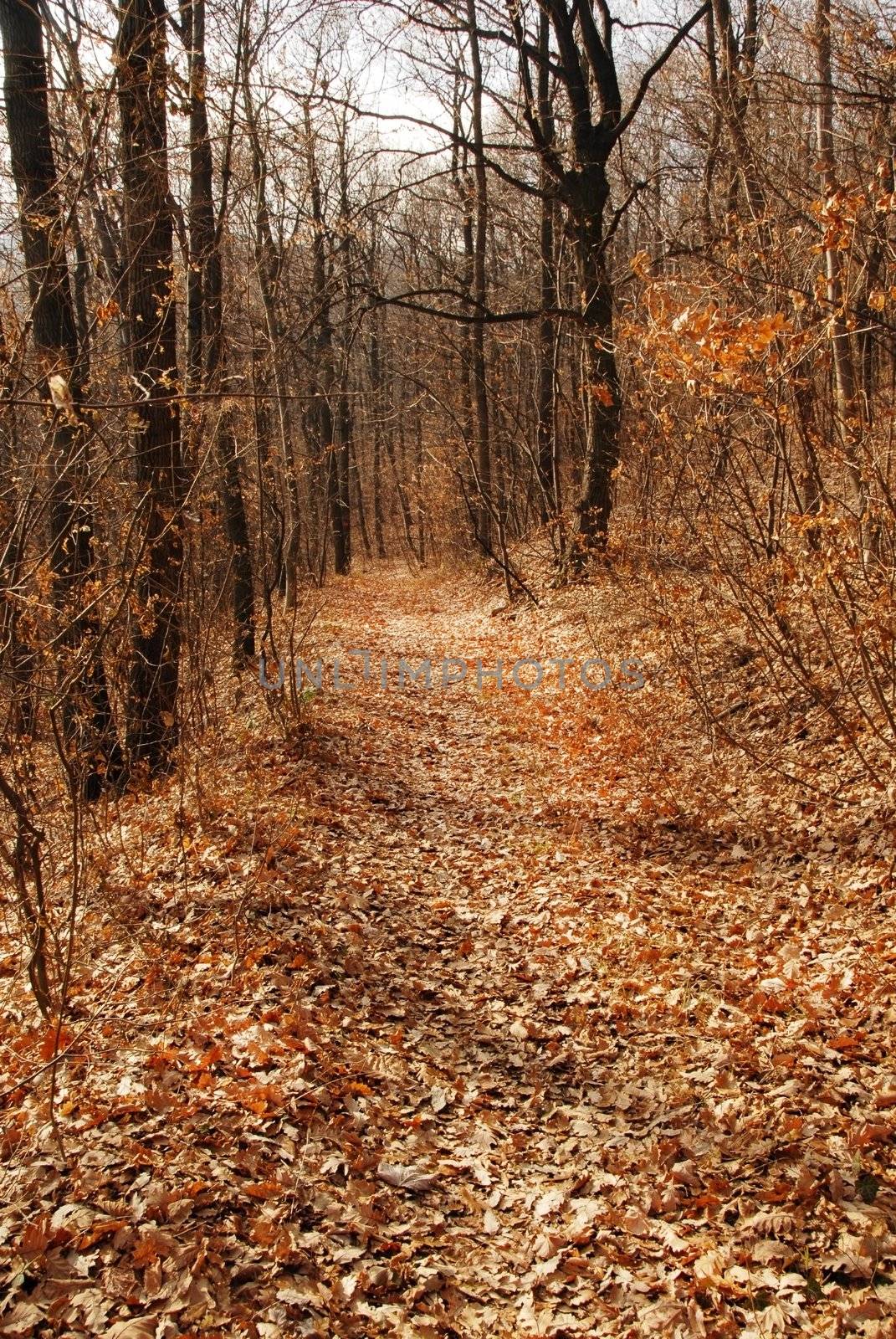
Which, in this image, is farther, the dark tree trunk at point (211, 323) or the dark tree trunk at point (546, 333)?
the dark tree trunk at point (546, 333)

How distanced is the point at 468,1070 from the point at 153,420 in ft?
20.0

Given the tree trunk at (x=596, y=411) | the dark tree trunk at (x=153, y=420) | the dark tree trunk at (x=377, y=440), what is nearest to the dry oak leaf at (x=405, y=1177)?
the dark tree trunk at (x=153, y=420)

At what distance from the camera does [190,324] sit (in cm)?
1084

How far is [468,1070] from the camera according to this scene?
14.8 feet

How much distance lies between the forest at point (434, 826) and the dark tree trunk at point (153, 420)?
71 millimetres

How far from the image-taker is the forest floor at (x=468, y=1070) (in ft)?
10.3

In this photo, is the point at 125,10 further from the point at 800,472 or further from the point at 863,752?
the point at 863,752

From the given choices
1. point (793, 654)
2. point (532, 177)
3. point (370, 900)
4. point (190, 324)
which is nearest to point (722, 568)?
point (793, 654)

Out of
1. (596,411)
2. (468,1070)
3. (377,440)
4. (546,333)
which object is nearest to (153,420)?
(468,1070)

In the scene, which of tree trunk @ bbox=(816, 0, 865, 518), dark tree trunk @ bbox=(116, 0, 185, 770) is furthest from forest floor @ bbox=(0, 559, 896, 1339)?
tree trunk @ bbox=(816, 0, 865, 518)

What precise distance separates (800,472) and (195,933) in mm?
6090

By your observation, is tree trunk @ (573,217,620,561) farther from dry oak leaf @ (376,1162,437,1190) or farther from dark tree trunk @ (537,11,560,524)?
dry oak leaf @ (376,1162,437,1190)

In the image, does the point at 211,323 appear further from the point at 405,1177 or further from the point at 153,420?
the point at 405,1177

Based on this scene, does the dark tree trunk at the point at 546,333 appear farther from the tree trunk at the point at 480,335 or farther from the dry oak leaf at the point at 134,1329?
the dry oak leaf at the point at 134,1329
